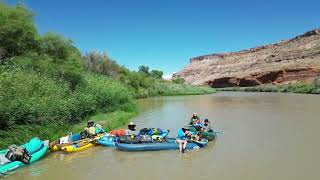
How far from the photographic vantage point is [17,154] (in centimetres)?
1162

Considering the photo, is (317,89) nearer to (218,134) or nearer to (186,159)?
(218,134)

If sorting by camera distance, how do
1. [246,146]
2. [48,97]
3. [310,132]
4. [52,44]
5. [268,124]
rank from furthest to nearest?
[52,44] < [268,124] < [310,132] < [48,97] < [246,146]

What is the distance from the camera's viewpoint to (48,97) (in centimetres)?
1647

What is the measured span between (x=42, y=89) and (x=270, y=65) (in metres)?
84.9

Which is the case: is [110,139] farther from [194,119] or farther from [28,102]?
[194,119]

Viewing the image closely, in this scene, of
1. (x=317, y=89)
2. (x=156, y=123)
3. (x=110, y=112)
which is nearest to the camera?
(x=156, y=123)

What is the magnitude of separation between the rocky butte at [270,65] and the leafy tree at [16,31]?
61126 millimetres

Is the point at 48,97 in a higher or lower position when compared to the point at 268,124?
higher

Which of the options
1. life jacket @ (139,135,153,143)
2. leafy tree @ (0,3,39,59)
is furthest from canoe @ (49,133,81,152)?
leafy tree @ (0,3,39,59)

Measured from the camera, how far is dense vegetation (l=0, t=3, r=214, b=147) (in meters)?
13.8

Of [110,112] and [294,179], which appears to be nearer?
[294,179]

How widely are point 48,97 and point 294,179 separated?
35.3 feet

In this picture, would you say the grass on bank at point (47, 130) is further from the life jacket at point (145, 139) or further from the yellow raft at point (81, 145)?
the life jacket at point (145, 139)

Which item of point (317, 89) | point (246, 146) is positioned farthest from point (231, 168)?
point (317, 89)
